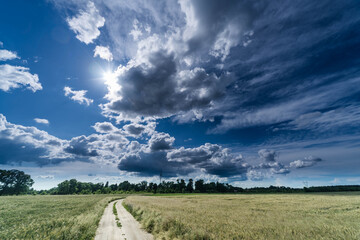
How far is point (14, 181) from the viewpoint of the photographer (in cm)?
11938

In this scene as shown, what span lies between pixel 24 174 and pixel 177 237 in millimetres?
173798

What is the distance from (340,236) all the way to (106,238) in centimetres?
1886

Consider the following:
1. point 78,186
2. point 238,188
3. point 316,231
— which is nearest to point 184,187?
point 238,188

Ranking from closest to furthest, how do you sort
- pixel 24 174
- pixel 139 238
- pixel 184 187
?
pixel 139 238
pixel 24 174
pixel 184 187

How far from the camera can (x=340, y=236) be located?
36.8ft

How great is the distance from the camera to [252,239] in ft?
34.3

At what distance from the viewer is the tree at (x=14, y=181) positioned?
113 meters


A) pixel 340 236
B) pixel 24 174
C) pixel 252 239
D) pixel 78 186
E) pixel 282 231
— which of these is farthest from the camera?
pixel 78 186

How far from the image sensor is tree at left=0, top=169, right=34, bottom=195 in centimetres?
11325

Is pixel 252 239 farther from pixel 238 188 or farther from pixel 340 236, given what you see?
pixel 238 188

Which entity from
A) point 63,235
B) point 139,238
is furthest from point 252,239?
point 63,235

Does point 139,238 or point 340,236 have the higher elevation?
point 340,236

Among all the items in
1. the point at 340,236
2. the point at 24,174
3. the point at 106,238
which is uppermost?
the point at 24,174

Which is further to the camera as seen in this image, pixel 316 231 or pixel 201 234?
pixel 316 231
